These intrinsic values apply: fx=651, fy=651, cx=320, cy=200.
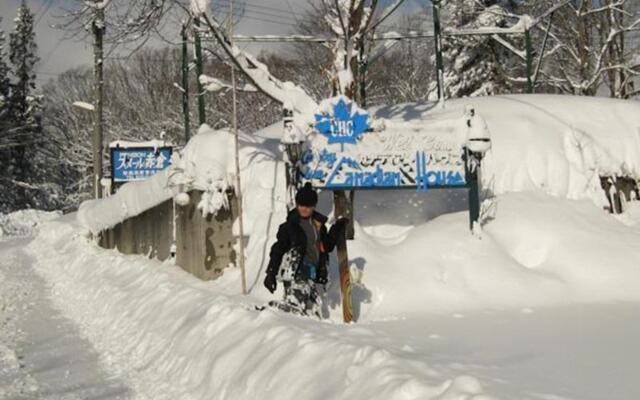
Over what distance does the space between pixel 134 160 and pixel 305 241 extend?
15.3 m

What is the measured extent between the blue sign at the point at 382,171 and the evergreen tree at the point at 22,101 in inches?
1823

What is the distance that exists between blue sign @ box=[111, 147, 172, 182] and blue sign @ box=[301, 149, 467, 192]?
13.2 metres

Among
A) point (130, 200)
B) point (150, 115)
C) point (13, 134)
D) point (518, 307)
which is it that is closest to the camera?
point (518, 307)

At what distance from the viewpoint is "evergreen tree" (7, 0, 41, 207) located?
51438mm

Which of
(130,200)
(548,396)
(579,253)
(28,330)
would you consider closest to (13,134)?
(130,200)

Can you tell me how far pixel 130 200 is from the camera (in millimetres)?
15781

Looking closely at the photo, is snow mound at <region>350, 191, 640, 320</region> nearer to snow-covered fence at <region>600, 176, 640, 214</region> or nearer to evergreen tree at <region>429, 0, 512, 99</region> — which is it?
snow-covered fence at <region>600, 176, 640, 214</region>

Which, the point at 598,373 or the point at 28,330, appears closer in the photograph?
the point at 598,373

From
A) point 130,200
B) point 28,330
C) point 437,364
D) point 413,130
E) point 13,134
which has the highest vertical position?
point 13,134

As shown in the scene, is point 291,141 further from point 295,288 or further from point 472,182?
point 472,182

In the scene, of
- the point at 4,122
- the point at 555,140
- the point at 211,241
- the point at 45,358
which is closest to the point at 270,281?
the point at 45,358

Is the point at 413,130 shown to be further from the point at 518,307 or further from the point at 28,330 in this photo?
the point at 28,330

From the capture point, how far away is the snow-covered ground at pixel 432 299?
446 cm

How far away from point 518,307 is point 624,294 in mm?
1431
